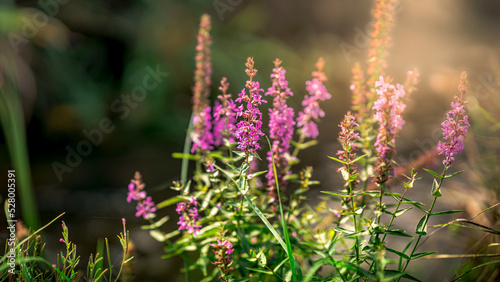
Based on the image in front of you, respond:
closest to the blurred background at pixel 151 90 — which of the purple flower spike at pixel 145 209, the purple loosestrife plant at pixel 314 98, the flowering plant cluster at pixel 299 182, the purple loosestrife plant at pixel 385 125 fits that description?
the purple flower spike at pixel 145 209

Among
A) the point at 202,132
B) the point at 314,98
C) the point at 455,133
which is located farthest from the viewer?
the point at 202,132

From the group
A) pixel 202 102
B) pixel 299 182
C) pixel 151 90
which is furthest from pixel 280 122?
pixel 151 90

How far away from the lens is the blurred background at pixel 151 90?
8.20ft

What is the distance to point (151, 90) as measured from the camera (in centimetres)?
370

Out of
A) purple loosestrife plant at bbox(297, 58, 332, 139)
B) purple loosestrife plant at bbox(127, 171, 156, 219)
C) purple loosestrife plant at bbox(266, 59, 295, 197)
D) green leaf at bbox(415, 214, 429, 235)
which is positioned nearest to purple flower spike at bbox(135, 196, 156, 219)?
purple loosestrife plant at bbox(127, 171, 156, 219)

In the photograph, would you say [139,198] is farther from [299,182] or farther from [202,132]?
[299,182]

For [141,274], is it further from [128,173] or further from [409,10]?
[409,10]

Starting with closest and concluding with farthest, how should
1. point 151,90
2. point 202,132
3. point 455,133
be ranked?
point 455,133
point 202,132
point 151,90

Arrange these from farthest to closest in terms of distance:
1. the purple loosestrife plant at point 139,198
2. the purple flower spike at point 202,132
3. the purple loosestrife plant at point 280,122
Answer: the purple flower spike at point 202,132, the purple loosestrife plant at point 139,198, the purple loosestrife plant at point 280,122

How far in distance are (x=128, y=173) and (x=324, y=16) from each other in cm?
318

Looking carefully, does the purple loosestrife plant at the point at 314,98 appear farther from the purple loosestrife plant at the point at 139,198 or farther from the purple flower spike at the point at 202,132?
the purple loosestrife plant at the point at 139,198

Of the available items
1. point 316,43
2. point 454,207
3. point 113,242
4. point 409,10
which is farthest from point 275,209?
point 409,10

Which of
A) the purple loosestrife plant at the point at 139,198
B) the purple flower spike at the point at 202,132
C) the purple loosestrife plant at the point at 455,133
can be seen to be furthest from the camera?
the purple flower spike at the point at 202,132

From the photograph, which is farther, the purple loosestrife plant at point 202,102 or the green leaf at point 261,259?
the purple loosestrife plant at point 202,102
